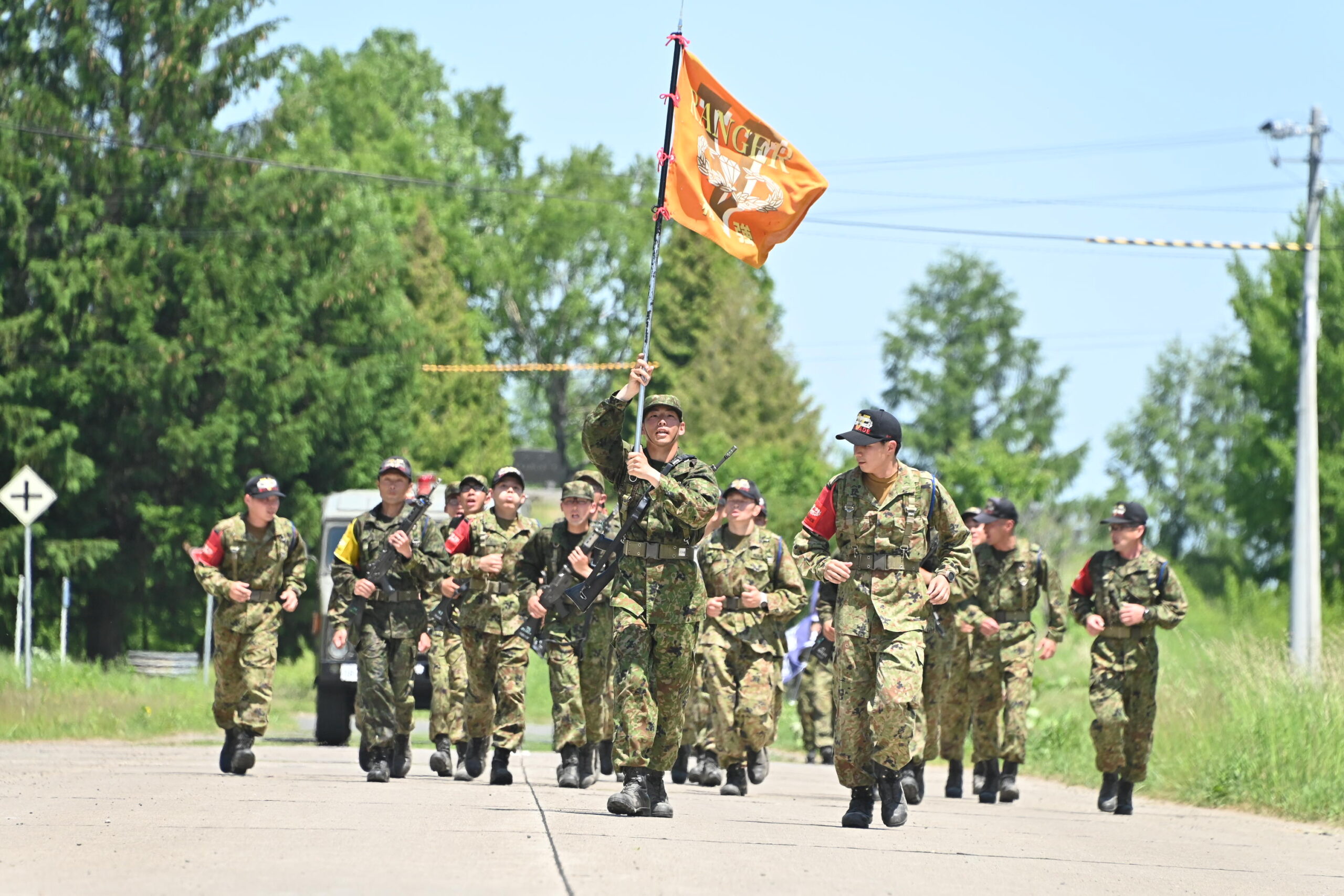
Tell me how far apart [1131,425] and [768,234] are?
83560 mm

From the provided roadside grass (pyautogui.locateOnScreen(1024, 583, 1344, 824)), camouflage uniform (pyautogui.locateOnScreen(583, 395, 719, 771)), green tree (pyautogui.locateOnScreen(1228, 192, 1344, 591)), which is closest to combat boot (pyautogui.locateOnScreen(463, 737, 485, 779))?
camouflage uniform (pyautogui.locateOnScreen(583, 395, 719, 771))

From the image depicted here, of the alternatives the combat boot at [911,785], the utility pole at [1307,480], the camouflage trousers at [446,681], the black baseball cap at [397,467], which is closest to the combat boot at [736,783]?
the combat boot at [911,785]

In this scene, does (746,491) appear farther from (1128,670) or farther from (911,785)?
(1128,670)

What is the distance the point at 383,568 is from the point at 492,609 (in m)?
1.08

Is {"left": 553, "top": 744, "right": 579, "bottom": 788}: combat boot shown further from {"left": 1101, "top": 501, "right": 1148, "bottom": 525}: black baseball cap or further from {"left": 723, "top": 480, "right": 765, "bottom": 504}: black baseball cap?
{"left": 1101, "top": 501, "right": 1148, "bottom": 525}: black baseball cap

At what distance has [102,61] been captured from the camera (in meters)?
37.2

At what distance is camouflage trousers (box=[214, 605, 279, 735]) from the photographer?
→ 14227mm

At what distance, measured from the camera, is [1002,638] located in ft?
53.3

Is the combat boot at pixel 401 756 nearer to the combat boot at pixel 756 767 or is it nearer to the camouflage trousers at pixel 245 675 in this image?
the camouflage trousers at pixel 245 675

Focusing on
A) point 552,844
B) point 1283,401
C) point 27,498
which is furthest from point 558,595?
point 1283,401

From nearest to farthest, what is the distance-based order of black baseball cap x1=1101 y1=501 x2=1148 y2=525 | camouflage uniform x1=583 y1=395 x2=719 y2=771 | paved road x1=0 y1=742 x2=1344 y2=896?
paved road x1=0 y1=742 x2=1344 y2=896 → camouflage uniform x1=583 y1=395 x2=719 y2=771 → black baseball cap x1=1101 y1=501 x2=1148 y2=525

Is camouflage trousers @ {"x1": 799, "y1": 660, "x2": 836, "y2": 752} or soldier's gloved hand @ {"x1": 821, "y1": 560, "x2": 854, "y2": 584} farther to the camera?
camouflage trousers @ {"x1": 799, "y1": 660, "x2": 836, "y2": 752}

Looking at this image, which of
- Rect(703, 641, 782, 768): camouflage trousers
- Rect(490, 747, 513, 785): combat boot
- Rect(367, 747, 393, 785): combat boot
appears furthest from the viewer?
Rect(703, 641, 782, 768): camouflage trousers

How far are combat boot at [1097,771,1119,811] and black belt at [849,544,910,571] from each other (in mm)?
4723
